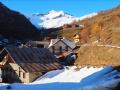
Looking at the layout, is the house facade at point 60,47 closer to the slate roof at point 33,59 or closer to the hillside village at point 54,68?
the hillside village at point 54,68

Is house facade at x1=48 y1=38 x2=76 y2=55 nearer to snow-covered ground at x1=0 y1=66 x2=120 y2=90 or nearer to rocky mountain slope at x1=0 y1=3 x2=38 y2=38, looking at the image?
snow-covered ground at x1=0 y1=66 x2=120 y2=90

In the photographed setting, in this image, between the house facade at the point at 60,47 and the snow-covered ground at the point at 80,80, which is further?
the house facade at the point at 60,47

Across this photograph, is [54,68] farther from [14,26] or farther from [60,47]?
[14,26]

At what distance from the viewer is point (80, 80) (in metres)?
44.7

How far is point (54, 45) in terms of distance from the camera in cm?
9606

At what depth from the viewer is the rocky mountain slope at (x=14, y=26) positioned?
14088 centimetres

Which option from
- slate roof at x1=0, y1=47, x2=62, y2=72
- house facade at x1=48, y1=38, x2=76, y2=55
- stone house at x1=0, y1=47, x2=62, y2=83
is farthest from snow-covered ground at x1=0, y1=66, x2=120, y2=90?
house facade at x1=48, y1=38, x2=76, y2=55

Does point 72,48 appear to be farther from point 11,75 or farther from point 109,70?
point 109,70

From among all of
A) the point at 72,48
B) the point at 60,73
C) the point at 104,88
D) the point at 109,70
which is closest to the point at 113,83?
the point at 104,88

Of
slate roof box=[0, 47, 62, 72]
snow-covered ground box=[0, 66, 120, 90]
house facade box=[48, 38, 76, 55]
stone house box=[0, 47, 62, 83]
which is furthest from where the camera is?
house facade box=[48, 38, 76, 55]

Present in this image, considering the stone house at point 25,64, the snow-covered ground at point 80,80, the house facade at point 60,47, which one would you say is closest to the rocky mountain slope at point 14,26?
the house facade at point 60,47

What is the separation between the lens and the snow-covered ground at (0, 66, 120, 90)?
38688mm

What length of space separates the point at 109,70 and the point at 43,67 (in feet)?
39.2

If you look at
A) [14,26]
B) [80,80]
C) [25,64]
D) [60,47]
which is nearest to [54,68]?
[25,64]
